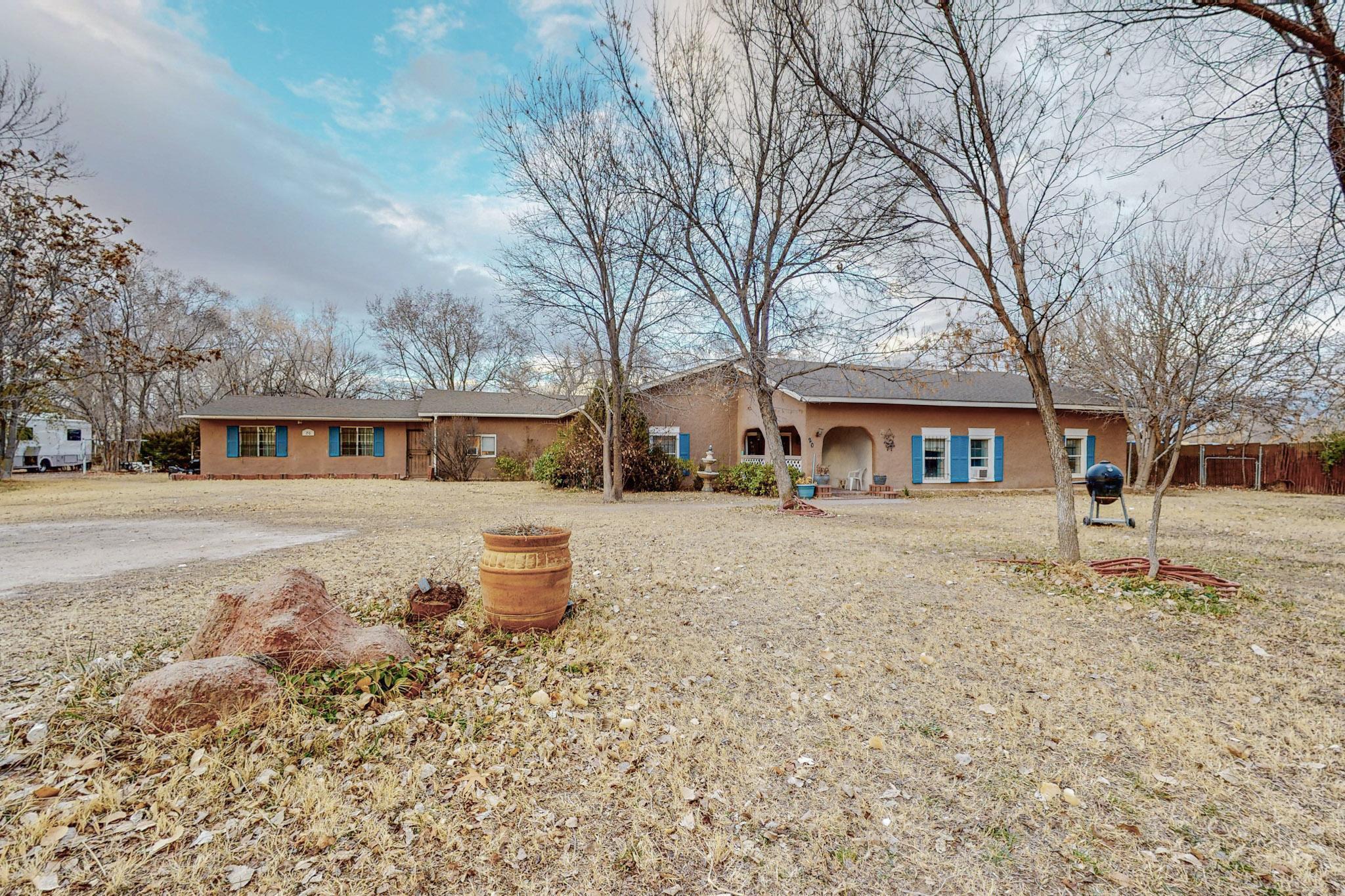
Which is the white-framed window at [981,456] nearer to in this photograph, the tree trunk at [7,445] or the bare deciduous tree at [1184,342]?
the bare deciduous tree at [1184,342]

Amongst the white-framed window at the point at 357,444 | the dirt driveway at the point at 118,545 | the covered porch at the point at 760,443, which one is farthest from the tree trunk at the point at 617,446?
the white-framed window at the point at 357,444

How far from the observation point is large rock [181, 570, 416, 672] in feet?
10.6

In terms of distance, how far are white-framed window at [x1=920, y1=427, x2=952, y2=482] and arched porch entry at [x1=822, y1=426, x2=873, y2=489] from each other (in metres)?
1.71

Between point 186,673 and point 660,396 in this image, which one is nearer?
point 186,673

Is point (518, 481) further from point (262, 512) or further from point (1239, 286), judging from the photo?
point (1239, 286)

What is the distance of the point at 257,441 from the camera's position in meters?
22.3

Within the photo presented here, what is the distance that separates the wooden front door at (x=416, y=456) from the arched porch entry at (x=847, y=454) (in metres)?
15.6

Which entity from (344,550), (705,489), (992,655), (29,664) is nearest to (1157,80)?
(992,655)

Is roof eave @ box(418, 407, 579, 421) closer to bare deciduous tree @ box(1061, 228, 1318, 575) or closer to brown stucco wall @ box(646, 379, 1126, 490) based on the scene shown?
brown stucco wall @ box(646, 379, 1126, 490)

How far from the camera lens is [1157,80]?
13.9ft

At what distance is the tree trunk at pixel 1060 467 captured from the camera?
6.35 m

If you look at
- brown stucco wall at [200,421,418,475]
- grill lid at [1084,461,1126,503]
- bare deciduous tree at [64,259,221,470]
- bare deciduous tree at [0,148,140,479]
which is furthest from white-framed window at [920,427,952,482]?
bare deciduous tree at [64,259,221,470]

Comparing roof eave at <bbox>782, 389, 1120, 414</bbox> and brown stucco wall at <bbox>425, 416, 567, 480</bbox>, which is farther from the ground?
roof eave at <bbox>782, 389, 1120, 414</bbox>

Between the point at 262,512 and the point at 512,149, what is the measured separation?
30.2ft
